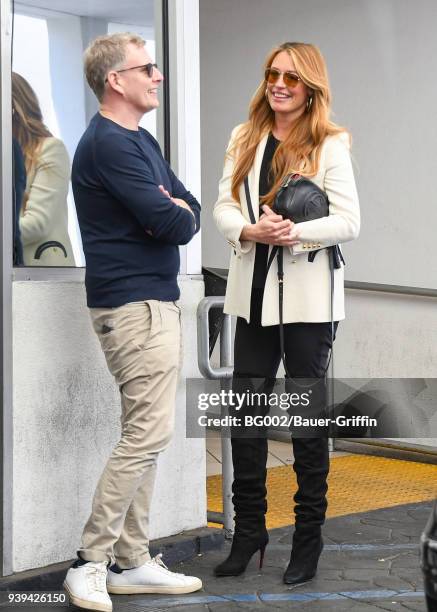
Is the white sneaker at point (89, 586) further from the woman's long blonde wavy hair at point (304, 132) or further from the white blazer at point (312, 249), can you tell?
the woman's long blonde wavy hair at point (304, 132)

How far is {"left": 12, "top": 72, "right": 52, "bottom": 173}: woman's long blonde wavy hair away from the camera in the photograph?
4240 mm

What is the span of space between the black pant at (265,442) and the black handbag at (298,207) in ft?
0.21

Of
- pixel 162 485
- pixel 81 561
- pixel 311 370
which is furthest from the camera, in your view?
pixel 162 485

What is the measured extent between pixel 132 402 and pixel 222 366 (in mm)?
925

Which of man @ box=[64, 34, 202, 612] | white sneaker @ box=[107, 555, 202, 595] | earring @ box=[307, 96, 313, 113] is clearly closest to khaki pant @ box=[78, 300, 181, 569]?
man @ box=[64, 34, 202, 612]

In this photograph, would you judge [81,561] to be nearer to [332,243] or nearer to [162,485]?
[162,485]

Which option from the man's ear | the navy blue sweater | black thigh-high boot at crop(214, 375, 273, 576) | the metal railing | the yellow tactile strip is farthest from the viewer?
the yellow tactile strip

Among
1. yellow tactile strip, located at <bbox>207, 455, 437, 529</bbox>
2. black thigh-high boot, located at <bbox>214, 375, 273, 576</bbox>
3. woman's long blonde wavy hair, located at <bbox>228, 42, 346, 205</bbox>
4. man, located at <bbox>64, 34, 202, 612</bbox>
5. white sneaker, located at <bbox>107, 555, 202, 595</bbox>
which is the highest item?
woman's long blonde wavy hair, located at <bbox>228, 42, 346, 205</bbox>

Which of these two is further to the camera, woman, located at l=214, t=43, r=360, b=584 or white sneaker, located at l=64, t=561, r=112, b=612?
woman, located at l=214, t=43, r=360, b=584

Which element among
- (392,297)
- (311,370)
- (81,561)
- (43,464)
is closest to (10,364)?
(43,464)

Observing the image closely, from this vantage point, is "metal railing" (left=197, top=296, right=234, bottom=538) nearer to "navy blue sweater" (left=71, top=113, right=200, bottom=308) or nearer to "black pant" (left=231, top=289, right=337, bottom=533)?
"black pant" (left=231, top=289, right=337, bottom=533)

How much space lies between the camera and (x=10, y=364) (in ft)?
13.6

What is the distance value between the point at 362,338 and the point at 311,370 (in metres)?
3.03

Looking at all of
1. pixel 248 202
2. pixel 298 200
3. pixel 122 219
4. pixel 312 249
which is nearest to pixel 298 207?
pixel 298 200
